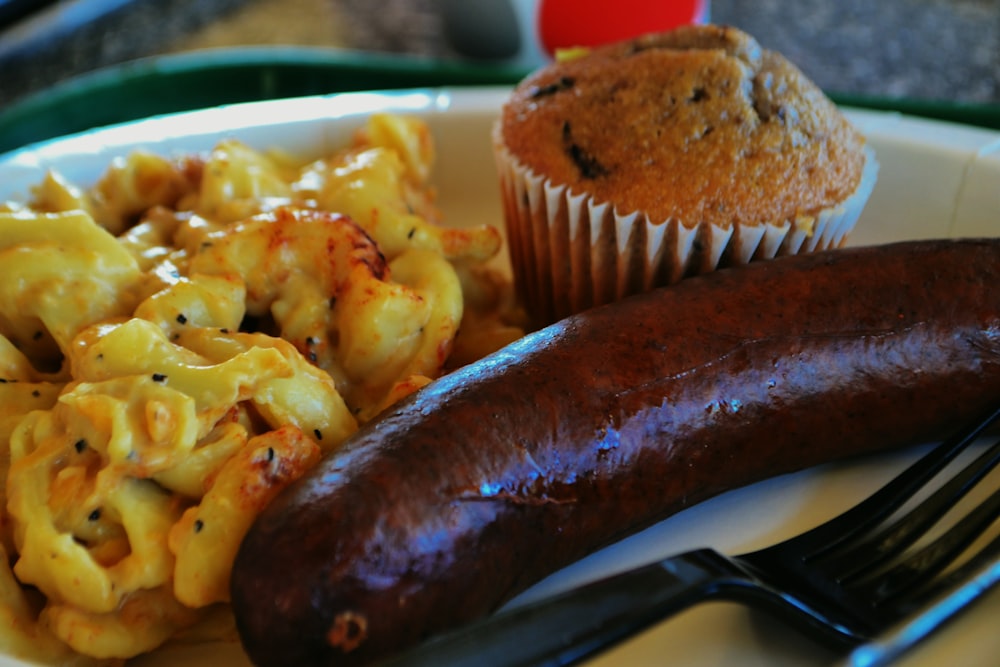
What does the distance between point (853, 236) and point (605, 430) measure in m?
0.83

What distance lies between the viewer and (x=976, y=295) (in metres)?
1.04

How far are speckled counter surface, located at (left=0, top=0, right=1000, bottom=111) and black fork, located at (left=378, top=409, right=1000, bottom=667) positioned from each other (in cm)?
180

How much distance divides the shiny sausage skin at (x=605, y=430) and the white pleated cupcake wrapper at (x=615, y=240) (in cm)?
11

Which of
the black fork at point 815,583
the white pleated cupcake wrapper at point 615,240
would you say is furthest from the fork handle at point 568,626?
the white pleated cupcake wrapper at point 615,240

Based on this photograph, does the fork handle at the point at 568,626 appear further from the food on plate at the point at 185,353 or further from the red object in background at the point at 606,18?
the red object in background at the point at 606,18

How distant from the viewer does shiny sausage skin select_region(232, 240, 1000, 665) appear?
77 centimetres

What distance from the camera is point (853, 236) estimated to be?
5.04ft

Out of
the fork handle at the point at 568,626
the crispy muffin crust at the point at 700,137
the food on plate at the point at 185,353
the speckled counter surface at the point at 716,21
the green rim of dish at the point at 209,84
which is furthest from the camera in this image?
the speckled counter surface at the point at 716,21

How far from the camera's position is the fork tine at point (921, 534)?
90cm

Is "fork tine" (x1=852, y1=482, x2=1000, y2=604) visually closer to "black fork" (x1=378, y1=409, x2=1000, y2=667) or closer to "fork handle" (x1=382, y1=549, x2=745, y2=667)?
"black fork" (x1=378, y1=409, x2=1000, y2=667)

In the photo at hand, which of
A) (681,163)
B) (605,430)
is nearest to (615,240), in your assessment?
(681,163)

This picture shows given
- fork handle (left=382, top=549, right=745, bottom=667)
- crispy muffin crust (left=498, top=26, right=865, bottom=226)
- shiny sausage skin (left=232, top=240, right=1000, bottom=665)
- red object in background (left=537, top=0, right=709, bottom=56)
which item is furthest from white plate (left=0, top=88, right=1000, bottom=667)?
red object in background (left=537, top=0, right=709, bottom=56)

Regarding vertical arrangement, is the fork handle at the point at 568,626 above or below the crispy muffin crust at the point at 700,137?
below

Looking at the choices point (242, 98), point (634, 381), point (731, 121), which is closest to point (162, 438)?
point (634, 381)
